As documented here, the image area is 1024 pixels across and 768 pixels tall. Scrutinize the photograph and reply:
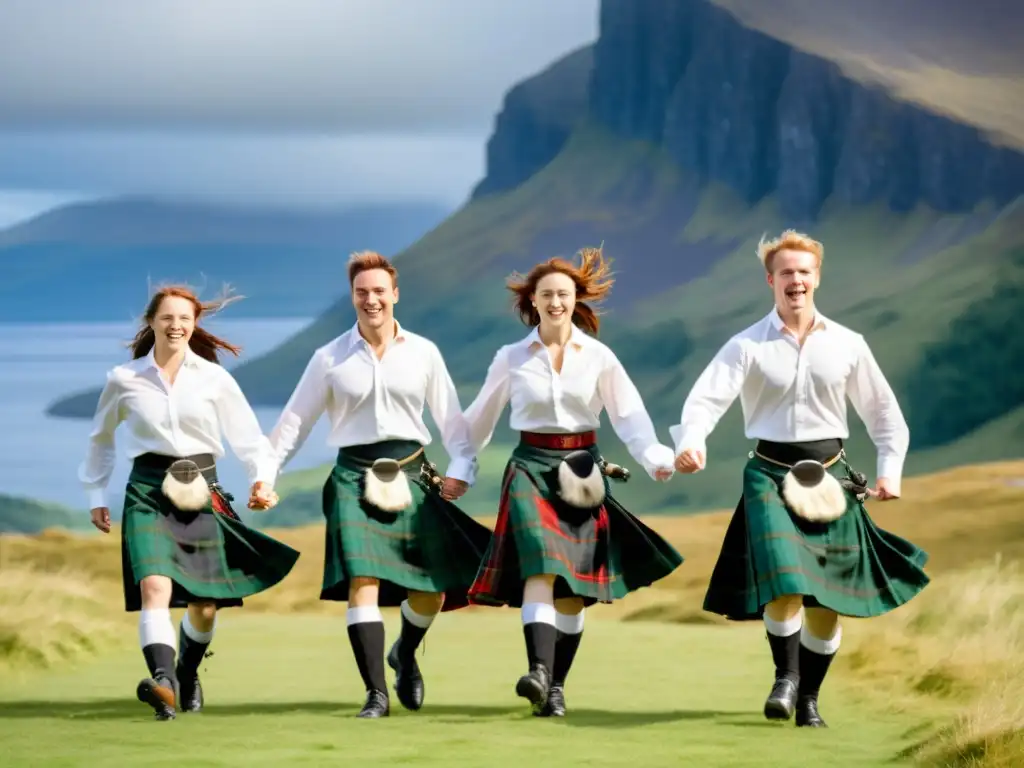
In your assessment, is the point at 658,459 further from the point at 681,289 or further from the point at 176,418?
the point at 681,289

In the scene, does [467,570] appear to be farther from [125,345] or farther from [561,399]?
[125,345]

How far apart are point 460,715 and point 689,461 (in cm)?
147

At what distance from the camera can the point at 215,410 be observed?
7.91 meters

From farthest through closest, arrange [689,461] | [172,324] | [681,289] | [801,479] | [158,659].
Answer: [681,289], [172,324], [158,659], [801,479], [689,461]

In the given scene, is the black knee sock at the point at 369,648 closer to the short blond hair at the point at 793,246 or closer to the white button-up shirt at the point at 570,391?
the white button-up shirt at the point at 570,391

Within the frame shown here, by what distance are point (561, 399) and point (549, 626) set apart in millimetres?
897

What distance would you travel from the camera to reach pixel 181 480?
7.78 m

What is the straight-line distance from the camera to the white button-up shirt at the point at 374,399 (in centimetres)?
784

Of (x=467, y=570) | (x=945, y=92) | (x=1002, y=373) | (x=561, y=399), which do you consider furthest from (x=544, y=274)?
(x=945, y=92)

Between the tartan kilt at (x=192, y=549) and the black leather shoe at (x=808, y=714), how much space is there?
218 cm

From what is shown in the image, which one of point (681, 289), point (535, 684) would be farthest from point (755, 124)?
point (535, 684)

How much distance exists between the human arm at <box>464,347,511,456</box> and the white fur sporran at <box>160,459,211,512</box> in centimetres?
111

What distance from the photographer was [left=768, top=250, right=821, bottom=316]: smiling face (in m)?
7.55

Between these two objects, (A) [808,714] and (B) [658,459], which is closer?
(A) [808,714]
